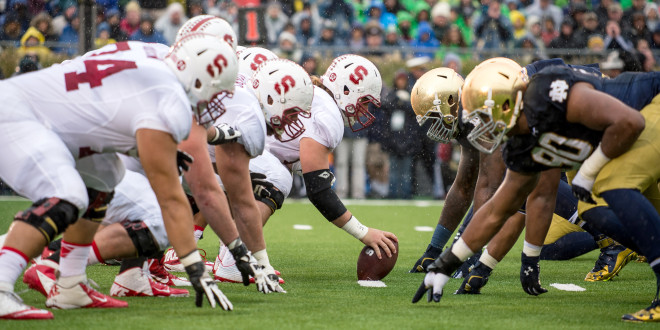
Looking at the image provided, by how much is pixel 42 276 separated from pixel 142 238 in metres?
0.57

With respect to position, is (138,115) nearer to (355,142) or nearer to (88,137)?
(88,137)

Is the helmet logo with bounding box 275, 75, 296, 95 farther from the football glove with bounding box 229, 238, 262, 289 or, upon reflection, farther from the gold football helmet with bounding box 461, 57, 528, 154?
the gold football helmet with bounding box 461, 57, 528, 154

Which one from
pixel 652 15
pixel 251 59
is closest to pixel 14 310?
pixel 251 59

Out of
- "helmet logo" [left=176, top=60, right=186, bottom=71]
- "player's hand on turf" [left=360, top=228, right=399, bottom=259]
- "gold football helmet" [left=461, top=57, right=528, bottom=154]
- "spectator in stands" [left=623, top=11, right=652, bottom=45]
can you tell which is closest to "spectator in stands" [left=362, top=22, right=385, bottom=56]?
"spectator in stands" [left=623, top=11, right=652, bottom=45]

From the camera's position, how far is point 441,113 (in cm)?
651

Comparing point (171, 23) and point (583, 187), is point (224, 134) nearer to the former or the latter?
point (583, 187)

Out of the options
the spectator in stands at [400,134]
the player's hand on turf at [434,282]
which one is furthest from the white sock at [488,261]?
the spectator in stands at [400,134]

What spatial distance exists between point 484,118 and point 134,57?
1.80 metres

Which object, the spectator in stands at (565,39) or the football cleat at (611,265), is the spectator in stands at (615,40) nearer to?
the spectator in stands at (565,39)

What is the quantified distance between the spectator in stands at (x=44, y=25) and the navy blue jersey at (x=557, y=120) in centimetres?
1048

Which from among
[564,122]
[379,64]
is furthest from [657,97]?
[379,64]

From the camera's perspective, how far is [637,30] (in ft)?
48.3

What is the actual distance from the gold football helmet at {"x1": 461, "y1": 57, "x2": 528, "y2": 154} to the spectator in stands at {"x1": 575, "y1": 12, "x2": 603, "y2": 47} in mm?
9951

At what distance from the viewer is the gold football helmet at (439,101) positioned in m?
6.49
